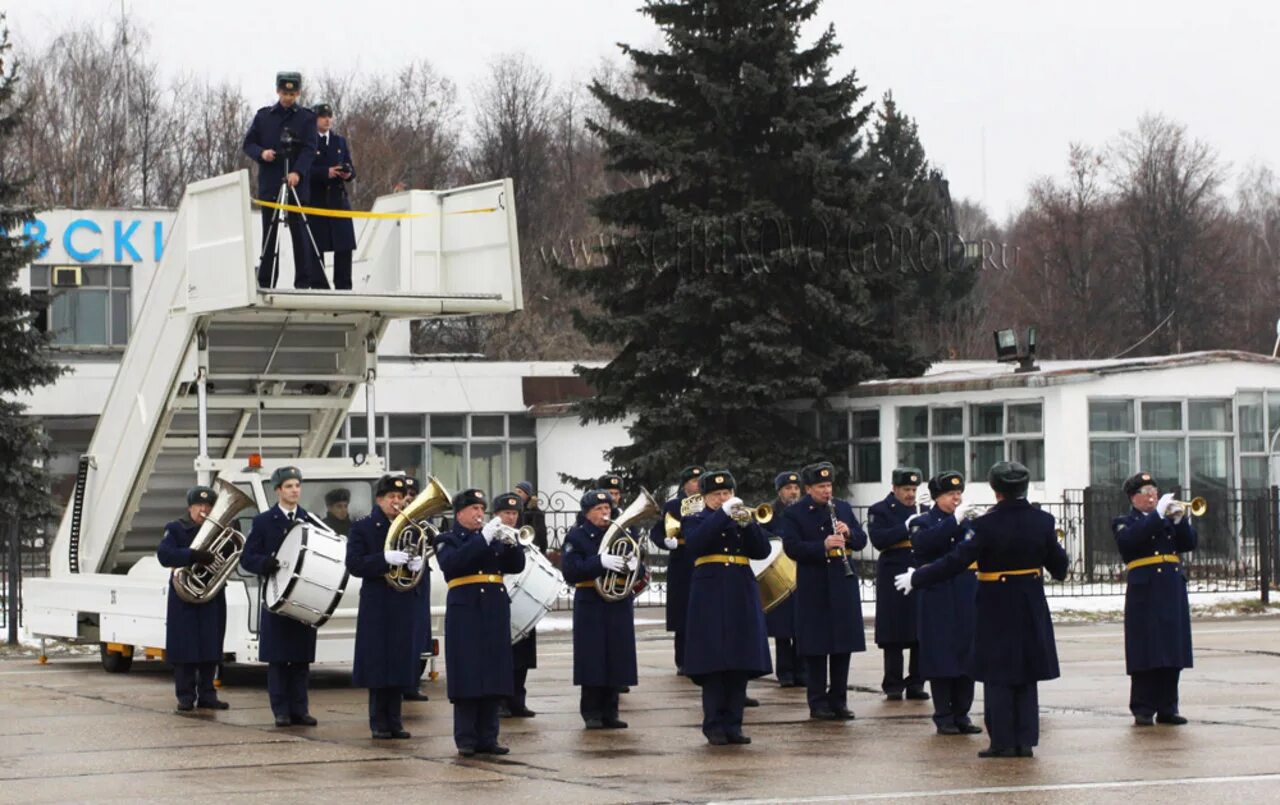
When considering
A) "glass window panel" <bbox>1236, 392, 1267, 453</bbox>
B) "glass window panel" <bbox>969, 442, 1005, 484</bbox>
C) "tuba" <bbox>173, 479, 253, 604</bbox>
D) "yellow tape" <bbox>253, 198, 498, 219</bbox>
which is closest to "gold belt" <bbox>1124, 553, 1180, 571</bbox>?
"tuba" <bbox>173, 479, 253, 604</bbox>

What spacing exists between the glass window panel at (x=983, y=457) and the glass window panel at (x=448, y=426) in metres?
15.5

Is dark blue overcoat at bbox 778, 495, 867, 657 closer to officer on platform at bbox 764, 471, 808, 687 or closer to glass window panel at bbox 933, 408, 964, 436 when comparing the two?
officer on platform at bbox 764, 471, 808, 687

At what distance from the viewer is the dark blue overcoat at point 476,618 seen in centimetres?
1366

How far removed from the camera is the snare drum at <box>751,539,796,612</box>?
17.5 m

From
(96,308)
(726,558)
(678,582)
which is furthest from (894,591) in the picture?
(96,308)

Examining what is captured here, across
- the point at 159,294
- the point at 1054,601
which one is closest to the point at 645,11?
the point at 1054,601

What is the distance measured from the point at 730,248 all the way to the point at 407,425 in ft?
47.1

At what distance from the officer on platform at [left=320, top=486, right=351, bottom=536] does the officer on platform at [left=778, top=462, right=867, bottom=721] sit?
416 cm

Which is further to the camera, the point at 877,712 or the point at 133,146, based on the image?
the point at 133,146

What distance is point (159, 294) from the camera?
19.4 meters

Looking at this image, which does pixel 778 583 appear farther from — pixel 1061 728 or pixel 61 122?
pixel 61 122

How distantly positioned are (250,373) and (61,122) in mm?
57748

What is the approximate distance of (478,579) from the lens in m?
13.9

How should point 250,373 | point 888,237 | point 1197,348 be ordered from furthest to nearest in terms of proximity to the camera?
point 1197,348
point 888,237
point 250,373
